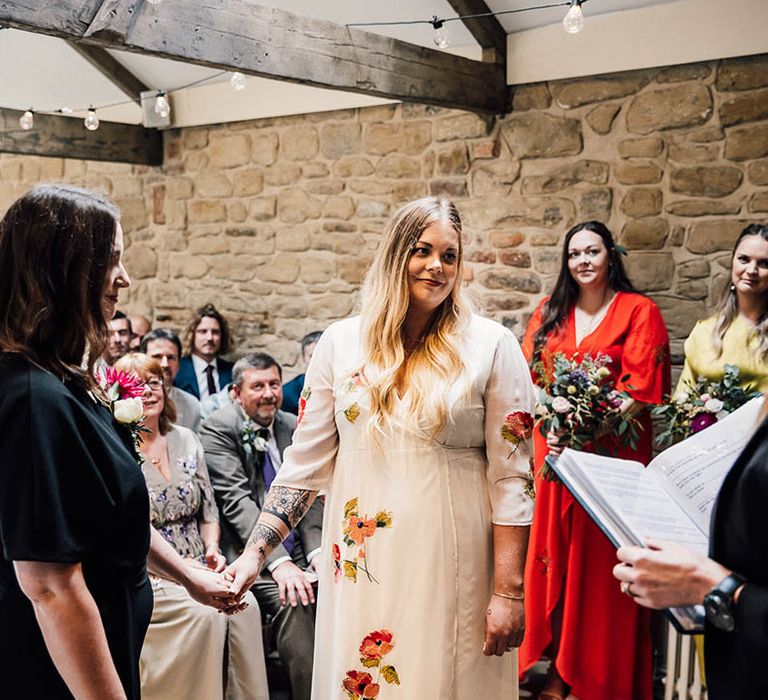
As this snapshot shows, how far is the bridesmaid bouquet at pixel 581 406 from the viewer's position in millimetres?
3604

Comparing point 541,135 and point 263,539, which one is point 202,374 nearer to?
point 541,135

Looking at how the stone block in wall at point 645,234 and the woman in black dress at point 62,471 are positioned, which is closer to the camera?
the woman in black dress at point 62,471

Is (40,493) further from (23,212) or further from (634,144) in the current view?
(634,144)

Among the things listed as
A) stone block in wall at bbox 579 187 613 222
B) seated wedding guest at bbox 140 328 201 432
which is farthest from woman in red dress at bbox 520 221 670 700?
seated wedding guest at bbox 140 328 201 432

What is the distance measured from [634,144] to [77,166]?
4244mm

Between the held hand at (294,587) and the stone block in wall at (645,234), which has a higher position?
the stone block in wall at (645,234)

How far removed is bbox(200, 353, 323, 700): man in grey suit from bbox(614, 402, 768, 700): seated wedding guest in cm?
224

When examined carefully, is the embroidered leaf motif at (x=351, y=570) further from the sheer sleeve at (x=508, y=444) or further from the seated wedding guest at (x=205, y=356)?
the seated wedding guest at (x=205, y=356)

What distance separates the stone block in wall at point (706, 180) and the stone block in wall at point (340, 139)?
190 cm

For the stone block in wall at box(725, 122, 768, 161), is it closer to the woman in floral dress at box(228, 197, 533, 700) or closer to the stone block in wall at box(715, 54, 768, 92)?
the stone block in wall at box(715, 54, 768, 92)

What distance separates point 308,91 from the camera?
5574 mm

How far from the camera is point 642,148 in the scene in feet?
14.5

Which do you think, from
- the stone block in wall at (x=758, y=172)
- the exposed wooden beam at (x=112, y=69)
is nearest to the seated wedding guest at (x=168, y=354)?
the exposed wooden beam at (x=112, y=69)

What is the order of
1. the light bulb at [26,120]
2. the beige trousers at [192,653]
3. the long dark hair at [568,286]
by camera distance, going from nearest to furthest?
the beige trousers at [192,653]
the long dark hair at [568,286]
the light bulb at [26,120]
